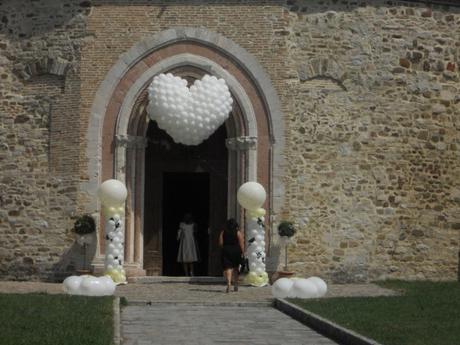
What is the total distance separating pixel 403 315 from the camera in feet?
37.8

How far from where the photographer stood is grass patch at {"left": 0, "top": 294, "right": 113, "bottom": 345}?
8.97m

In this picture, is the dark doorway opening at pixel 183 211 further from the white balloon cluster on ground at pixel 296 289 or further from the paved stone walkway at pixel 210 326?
the paved stone walkway at pixel 210 326

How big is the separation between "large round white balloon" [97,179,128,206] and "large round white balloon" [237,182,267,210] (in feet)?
7.55

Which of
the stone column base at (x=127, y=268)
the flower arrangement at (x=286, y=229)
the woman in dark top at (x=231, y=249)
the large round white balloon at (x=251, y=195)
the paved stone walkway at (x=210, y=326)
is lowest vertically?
the paved stone walkway at (x=210, y=326)

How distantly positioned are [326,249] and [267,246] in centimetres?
126

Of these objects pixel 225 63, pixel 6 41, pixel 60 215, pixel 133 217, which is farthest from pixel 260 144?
pixel 6 41

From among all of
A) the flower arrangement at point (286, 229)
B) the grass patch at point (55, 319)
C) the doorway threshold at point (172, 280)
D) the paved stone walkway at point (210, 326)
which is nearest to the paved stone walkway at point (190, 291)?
the doorway threshold at point (172, 280)

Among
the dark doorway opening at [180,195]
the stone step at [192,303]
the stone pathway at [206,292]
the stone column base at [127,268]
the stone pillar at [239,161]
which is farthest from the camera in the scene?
the dark doorway opening at [180,195]

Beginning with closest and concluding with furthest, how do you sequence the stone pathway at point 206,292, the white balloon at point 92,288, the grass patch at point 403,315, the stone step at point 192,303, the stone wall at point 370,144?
the grass patch at point 403,315 → the stone step at point 192,303 → the white balloon at point 92,288 → the stone pathway at point 206,292 → the stone wall at point 370,144

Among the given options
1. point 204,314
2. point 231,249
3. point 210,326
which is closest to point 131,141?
point 231,249

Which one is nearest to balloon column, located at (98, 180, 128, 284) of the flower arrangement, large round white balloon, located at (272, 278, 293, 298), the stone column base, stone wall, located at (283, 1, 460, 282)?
the stone column base

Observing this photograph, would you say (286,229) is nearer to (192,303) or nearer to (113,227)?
(113,227)

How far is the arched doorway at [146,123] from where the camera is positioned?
17859 mm

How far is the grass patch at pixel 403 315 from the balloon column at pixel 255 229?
9.51ft
